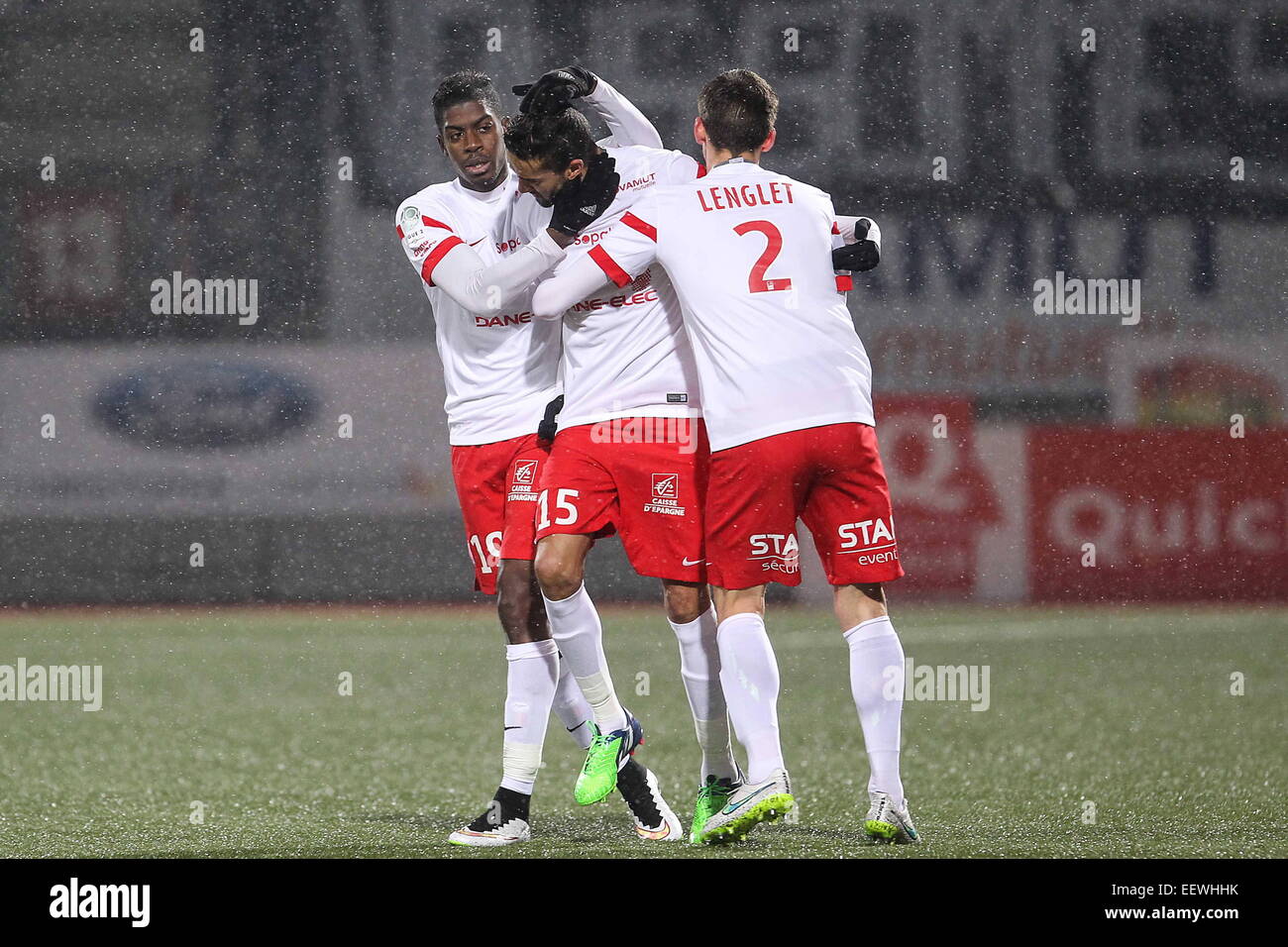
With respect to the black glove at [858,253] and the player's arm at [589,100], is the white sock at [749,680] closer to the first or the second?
the black glove at [858,253]

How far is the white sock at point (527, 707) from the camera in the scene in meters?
3.82

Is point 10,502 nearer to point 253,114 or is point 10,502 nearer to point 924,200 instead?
point 253,114

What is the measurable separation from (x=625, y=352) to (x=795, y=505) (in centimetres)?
57

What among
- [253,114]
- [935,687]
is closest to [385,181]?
[253,114]

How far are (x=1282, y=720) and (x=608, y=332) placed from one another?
4.05 metres

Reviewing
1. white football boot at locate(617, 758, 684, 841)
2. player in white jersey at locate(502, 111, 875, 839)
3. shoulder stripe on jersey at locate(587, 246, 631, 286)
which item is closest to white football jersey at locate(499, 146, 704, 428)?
player in white jersey at locate(502, 111, 875, 839)

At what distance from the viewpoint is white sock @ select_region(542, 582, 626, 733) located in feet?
12.3

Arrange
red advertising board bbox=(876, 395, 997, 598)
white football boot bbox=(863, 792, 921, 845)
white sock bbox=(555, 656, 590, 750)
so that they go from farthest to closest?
red advertising board bbox=(876, 395, 997, 598)
white sock bbox=(555, 656, 590, 750)
white football boot bbox=(863, 792, 921, 845)

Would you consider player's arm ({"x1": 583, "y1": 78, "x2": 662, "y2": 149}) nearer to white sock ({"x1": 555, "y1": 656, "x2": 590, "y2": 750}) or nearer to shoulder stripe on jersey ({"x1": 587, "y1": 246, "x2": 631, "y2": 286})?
shoulder stripe on jersey ({"x1": 587, "y1": 246, "x2": 631, "y2": 286})

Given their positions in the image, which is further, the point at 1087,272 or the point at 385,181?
the point at 1087,272

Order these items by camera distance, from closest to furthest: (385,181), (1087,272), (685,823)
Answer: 1. (685,823)
2. (385,181)
3. (1087,272)

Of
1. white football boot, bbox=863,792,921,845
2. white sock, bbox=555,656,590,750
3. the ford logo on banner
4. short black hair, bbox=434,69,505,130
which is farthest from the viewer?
the ford logo on banner

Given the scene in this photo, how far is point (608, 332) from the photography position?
146 inches

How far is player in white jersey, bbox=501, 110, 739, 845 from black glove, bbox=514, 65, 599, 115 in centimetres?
4
